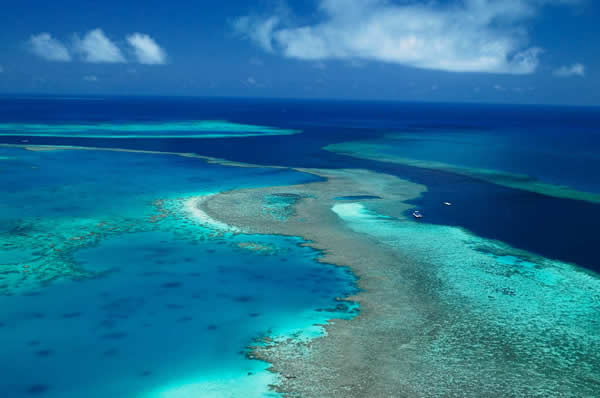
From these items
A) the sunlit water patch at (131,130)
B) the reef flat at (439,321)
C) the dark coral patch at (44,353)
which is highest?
the sunlit water patch at (131,130)

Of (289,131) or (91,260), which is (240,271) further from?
(289,131)

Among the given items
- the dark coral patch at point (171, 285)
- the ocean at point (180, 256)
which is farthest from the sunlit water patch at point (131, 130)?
the dark coral patch at point (171, 285)

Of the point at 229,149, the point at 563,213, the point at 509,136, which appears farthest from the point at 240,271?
the point at 509,136

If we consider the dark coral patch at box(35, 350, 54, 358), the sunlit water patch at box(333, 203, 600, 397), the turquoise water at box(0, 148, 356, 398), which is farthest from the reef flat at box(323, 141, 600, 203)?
the dark coral patch at box(35, 350, 54, 358)

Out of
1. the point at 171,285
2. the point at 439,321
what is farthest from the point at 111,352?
the point at 439,321

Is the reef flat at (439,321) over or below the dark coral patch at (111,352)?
over

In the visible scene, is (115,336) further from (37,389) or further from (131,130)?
(131,130)

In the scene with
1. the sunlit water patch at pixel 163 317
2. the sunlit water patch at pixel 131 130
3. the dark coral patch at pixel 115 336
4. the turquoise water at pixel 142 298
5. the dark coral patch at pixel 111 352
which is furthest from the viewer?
the sunlit water patch at pixel 131 130

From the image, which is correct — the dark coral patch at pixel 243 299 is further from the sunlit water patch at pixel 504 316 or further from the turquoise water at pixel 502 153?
the turquoise water at pixel 502 153
